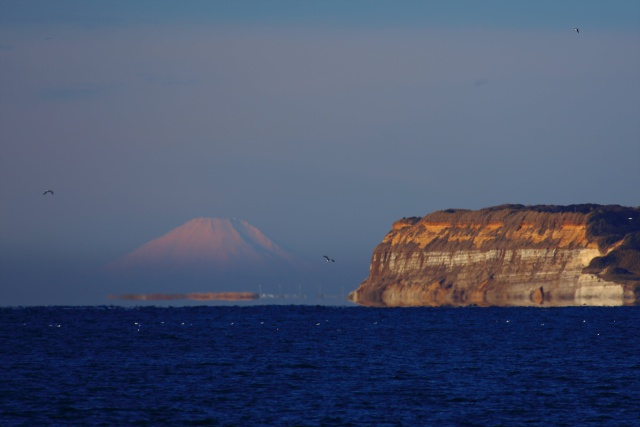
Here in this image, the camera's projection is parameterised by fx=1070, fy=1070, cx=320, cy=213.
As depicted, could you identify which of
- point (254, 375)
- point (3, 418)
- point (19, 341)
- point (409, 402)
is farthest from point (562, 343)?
point (3, 418)

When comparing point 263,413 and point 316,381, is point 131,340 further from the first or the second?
point 263,413

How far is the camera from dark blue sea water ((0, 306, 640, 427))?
59031mm

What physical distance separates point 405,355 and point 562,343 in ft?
73.8

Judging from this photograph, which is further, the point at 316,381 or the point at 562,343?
the point at 562,343

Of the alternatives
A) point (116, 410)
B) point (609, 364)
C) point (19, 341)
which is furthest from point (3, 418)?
point (19, 341)

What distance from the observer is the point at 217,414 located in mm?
59562

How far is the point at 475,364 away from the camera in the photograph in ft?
286

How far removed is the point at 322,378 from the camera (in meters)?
77.1

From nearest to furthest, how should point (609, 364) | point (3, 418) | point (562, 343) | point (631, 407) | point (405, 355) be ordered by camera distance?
point (3, 418) → point (631, 407) → point (609, 364) → point (405, 355) → point (562, 343)

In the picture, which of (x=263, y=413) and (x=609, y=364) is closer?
(x=263, y=413)

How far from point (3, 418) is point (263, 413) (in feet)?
46.2

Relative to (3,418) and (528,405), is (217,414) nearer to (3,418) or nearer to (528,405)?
(3,418)

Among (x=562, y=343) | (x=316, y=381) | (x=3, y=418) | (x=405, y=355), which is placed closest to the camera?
(x=3, y=418)

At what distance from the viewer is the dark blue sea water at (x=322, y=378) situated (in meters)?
59.0
